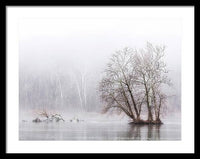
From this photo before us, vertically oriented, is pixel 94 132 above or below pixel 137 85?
below

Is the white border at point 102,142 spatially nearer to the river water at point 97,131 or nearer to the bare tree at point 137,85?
the river water at point 97,131

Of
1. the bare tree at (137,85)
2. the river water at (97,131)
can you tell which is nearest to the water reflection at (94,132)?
the river water at (97,131)

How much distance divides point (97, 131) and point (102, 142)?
0.61ft

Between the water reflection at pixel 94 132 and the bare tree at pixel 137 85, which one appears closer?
the water reflection at pixel 94 132

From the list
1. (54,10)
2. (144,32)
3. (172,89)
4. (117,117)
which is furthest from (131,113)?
(54,10)

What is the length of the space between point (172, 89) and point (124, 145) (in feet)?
3.68

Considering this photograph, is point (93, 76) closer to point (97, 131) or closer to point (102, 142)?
point (97, 131)

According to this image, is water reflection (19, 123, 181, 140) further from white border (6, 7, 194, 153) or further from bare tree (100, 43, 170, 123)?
bare tree (100, 43, 170, 123)

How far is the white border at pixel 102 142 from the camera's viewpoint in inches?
315

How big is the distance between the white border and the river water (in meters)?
0.08

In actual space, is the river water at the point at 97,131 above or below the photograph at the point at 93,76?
below

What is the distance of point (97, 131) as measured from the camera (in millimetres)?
8070

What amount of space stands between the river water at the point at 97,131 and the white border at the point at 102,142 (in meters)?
0.08

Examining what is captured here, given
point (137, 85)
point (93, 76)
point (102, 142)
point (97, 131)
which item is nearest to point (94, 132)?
point (97, 131)
